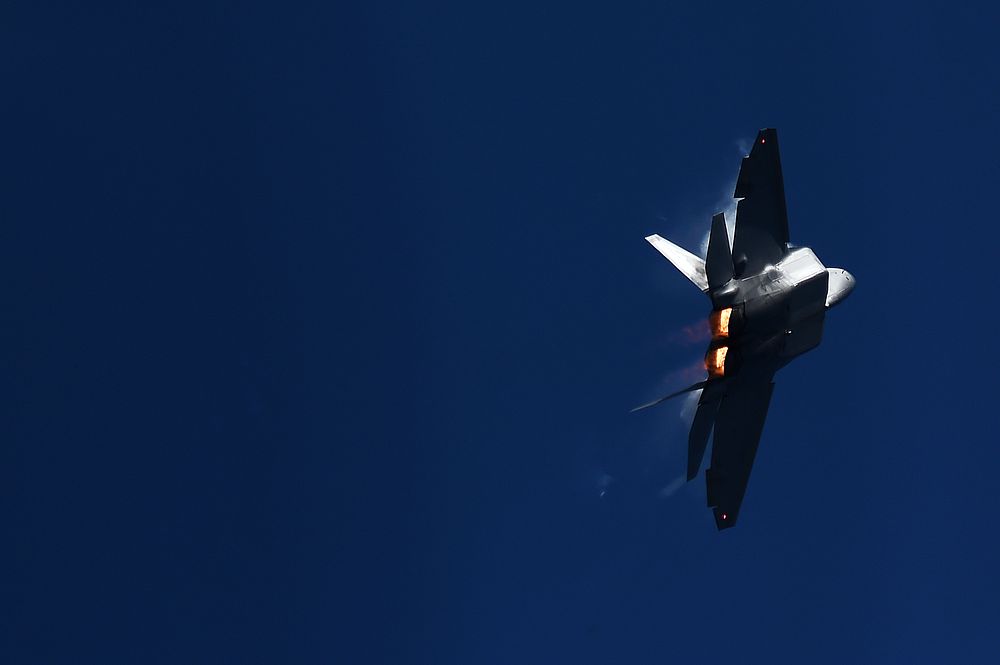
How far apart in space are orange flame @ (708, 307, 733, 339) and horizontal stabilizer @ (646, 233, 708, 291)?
740 mm

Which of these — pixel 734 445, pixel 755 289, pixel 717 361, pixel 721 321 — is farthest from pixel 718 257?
pixel 734 445

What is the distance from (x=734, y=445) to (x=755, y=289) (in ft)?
16.9

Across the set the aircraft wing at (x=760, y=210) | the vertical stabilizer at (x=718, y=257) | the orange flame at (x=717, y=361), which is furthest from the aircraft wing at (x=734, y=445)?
the vertical stabilizer at (x=718, y=257)

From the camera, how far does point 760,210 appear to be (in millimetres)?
25922

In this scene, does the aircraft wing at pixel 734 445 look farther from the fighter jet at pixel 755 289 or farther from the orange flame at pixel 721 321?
the orange flame at pixel 721 321

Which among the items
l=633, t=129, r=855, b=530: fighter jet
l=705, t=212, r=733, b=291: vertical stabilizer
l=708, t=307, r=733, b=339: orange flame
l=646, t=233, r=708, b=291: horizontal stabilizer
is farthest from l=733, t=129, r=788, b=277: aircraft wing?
l=708, t=307, r=733, b=339: orange flame

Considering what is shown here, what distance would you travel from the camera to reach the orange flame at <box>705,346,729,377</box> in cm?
2595

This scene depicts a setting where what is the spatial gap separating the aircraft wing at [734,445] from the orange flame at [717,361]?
4.84 ft

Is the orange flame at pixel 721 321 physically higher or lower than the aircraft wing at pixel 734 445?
higher

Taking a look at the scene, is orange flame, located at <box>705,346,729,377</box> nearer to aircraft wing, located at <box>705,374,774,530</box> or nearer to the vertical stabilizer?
aircraft wing, located at <box>705,374,774,530</box>

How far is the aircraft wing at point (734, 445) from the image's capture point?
27.8 metres

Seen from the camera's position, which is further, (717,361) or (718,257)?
(717,361)

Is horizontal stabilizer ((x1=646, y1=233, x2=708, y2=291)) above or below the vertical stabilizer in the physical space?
above

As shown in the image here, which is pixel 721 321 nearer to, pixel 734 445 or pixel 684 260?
pixel 684 260
